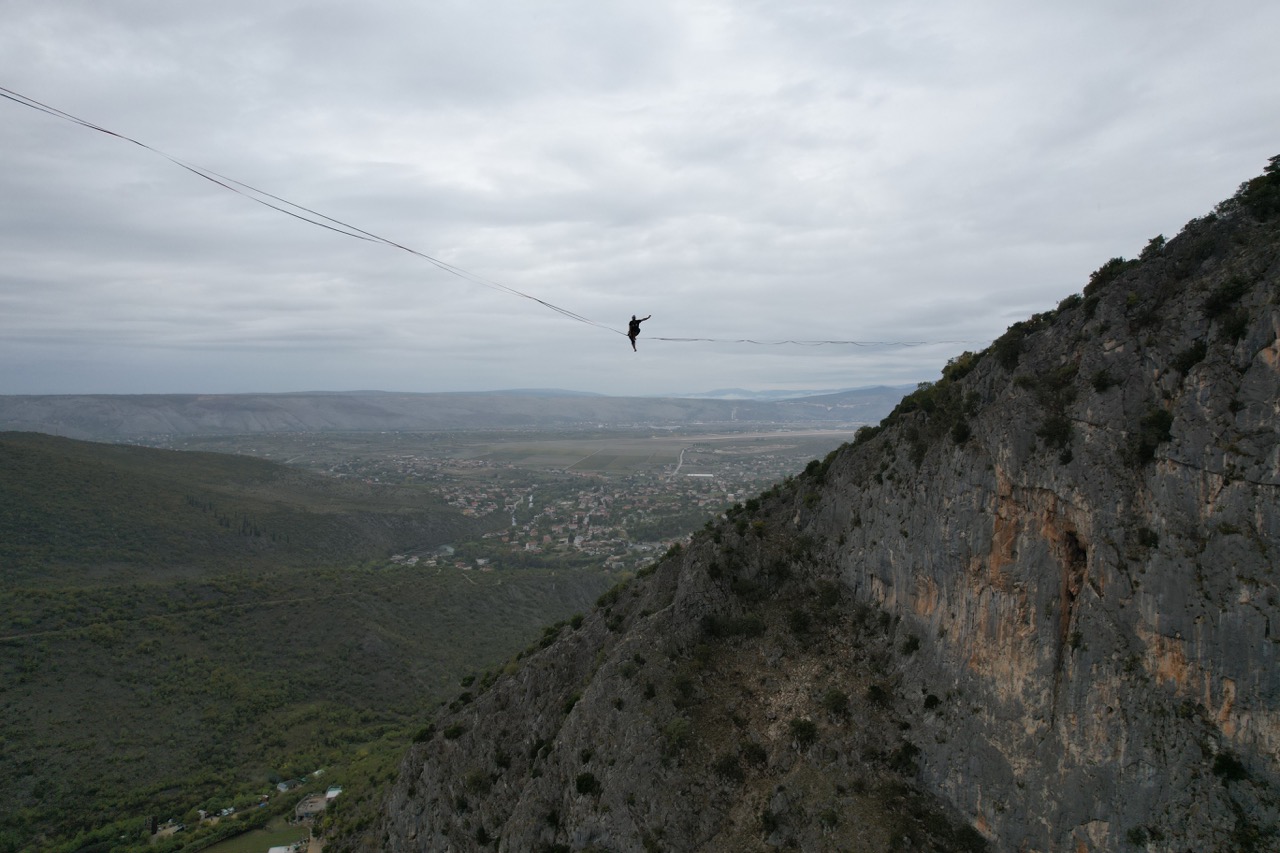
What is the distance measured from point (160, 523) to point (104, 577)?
57.3 ft

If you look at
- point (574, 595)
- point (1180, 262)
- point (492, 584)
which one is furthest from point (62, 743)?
point (1180, 262)

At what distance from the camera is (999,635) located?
58.2 feet

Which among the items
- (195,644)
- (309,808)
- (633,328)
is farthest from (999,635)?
(195,644)

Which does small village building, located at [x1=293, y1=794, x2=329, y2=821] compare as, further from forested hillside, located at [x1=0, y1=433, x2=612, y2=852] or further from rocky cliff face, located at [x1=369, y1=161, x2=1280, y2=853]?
rocky cliff face, located at [x1=369, y1=161, x2=1280, y2=853]

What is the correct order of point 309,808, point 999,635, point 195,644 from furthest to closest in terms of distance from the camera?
point 195,644
point 309,808
point 999,635

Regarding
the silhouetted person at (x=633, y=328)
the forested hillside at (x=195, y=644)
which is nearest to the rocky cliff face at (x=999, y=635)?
the silhouetted person at (x=633, y=328)

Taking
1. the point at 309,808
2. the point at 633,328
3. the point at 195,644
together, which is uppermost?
the point at 633,328

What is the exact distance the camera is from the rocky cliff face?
13.9 meters

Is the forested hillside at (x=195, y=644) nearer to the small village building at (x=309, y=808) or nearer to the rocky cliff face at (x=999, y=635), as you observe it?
the small village building at (x=309, y=808)

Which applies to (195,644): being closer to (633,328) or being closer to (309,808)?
(309,808)

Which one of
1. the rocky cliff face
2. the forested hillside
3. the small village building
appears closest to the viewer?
the rocky cliff face

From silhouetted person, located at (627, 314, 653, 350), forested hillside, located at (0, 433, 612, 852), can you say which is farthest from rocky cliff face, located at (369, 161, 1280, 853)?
forested hillside, located at (0, 433, 612, 852)

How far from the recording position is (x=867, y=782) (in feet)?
62.7

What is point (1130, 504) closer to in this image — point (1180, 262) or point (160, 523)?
point (1180, 262)
